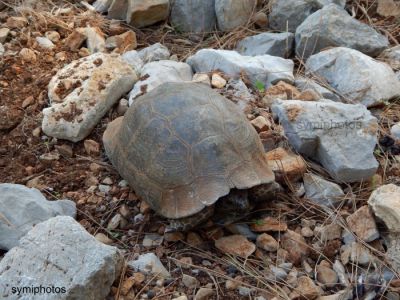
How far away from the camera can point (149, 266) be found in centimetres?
252

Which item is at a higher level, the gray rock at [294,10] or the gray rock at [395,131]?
the gray rock at [294,10]

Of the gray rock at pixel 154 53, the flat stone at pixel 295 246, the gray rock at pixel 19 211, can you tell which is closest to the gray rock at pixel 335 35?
the gray rock at pixel 154 53

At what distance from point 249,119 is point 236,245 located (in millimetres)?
822

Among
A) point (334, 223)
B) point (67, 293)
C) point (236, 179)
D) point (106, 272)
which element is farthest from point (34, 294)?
point (334, 223)

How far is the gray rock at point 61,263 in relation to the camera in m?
2.22

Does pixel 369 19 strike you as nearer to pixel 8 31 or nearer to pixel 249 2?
pixel 249 2

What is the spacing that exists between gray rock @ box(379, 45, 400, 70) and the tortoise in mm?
1442

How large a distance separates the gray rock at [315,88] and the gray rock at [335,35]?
1.15ft

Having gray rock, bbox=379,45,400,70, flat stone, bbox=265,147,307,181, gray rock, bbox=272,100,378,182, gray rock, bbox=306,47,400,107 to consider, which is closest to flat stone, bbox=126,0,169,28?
gray rock, bbox=306,47,400,107

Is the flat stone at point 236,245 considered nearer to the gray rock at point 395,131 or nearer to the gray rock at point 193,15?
the gray rock at point 395,131

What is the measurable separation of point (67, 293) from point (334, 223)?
49.2 inches

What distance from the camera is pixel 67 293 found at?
219 cm

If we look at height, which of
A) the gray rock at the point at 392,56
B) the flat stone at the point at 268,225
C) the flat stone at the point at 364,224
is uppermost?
the gray rock at the point at 392,56

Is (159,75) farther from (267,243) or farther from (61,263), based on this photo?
(61,263)
